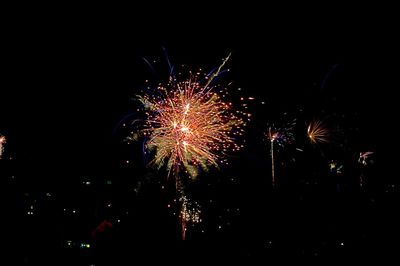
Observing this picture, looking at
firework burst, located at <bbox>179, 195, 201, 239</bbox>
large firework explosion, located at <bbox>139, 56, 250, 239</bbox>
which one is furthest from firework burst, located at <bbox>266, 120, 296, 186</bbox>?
firework burst, located at <bbox>179, 195, 201, 239</bbox>

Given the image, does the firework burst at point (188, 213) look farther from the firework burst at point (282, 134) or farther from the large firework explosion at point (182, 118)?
the firework burst at point (282, 134)

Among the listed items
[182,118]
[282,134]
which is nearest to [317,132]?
[282,134]

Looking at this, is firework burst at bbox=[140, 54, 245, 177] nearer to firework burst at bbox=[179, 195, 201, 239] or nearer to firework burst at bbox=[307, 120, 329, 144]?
firework burst at bbox=[179, 195, 201, 239]

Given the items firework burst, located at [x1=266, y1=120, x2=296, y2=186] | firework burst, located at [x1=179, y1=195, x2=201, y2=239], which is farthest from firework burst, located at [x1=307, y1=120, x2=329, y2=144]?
firework burst, located at [x1=179, y1=195, x2=201, y2=239]

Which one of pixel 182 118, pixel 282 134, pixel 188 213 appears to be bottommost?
pixel 188 213

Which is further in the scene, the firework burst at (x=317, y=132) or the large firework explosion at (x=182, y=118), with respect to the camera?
the firework burst at (x=317, y=132)

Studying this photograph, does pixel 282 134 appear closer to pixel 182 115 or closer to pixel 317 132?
pixel 317 132

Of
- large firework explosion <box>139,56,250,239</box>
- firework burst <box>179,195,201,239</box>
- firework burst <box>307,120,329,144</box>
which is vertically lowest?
firework burst <box>179,195,201,239</box>

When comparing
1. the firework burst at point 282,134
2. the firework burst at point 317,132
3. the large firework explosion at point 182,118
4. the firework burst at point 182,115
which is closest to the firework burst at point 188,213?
the large firework explosion at point 182,118

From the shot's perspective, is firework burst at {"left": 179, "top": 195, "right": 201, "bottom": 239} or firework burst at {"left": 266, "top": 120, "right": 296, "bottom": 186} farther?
firework burst at {"left": 266, "top": 120, "right": 296, "bottom": 186}

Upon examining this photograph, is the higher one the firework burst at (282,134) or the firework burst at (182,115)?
the firework burst at (282,134)

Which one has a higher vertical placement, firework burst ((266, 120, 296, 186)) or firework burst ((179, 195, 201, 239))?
firework burst ((266, 120, 296, 186))
